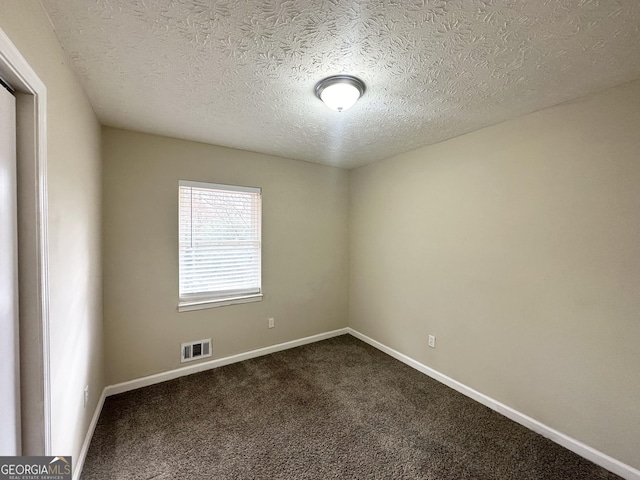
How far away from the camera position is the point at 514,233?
7.06 feet

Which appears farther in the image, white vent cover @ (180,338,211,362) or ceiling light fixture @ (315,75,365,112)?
white vent cover @ (180,338,211,362)

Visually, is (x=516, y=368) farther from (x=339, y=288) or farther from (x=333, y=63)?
(x=333, y=63)

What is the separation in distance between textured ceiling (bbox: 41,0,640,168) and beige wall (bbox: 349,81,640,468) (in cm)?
31

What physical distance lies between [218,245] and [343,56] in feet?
7.27

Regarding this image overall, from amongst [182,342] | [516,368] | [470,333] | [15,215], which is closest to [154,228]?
[182,342]

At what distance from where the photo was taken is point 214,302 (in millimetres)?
2914

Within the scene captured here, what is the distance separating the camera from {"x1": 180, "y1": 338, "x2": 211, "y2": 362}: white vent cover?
9.09 feet

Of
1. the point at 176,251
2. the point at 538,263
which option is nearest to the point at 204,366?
the point at 176,251

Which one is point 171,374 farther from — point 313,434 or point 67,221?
point 67,221

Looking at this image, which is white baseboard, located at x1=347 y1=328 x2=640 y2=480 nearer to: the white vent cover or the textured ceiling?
the white vent cover

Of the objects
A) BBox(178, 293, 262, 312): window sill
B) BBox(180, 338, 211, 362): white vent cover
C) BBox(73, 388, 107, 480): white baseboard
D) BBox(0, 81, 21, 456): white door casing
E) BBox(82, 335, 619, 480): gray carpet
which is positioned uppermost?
BBox(0, 81, 21, 456): white door casing

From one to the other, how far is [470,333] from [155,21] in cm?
306

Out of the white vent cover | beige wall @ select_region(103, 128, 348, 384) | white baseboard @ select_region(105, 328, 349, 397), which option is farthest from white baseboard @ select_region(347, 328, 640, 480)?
the white vent cover

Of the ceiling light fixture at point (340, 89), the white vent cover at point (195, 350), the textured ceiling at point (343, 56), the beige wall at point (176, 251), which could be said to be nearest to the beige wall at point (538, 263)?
the textured ceiling at point (343, 56)
